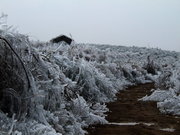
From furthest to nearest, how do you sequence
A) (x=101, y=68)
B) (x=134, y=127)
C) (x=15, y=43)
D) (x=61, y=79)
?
(x=101, y=68), (x=61, y=79), (x=134, y=127), (x=15, y=43)

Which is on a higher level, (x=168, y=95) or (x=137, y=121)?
(x=168, y=95)

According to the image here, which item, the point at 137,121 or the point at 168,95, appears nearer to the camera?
the point at 137,121

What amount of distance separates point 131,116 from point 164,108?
0.89 metres

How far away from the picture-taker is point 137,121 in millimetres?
5258

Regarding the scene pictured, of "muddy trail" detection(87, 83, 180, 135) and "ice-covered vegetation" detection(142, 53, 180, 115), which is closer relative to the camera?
"muddy trail" detection(87, 83, 180, 135)

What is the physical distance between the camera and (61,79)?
529 centimetres

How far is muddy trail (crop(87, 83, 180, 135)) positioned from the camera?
180 inches

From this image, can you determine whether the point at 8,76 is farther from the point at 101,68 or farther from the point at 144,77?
the point at 144,77

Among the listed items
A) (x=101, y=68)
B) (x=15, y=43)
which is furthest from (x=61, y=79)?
(x=101, y=68)

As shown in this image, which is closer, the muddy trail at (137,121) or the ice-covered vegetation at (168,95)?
the muddy trail at (137,121)

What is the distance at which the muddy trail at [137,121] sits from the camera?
180 inches

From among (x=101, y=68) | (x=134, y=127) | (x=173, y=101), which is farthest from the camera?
(x=101, y=68)

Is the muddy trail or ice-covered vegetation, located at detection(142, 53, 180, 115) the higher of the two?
ice-covered vegetation, located at detection(142, 53, 180, 115)

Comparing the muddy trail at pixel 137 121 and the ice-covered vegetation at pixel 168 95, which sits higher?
the ice-covered vegetation at pixel 168 95
